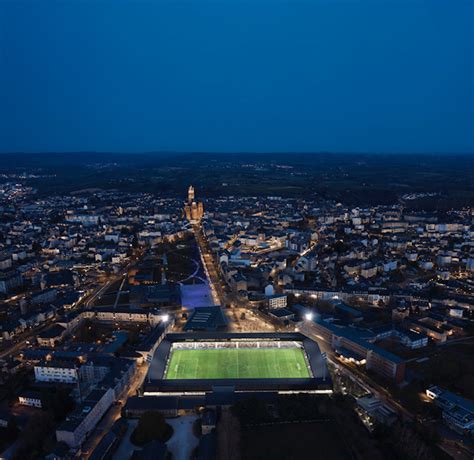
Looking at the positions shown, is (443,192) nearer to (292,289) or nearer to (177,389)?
(292,289)

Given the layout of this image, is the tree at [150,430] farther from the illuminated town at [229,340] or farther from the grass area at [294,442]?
the grass area at [294,442]

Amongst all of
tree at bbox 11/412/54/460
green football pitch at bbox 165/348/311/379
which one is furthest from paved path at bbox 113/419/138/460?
green football pitch at bbox 165/348/311/379

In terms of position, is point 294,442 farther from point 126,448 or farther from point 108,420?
point 108,420

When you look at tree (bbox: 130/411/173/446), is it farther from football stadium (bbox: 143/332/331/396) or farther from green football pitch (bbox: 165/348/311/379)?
green football pitch (bbox: 165/348/311/379)

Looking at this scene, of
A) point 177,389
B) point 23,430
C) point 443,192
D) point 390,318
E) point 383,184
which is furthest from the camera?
point 383,184

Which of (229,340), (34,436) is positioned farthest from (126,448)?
(229,340)

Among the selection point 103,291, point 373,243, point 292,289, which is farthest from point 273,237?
point 103,291

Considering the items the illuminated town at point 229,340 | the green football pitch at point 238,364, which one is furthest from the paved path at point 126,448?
the green football pitch at point 238,364

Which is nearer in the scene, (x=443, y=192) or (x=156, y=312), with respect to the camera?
(x=156, y=312)
